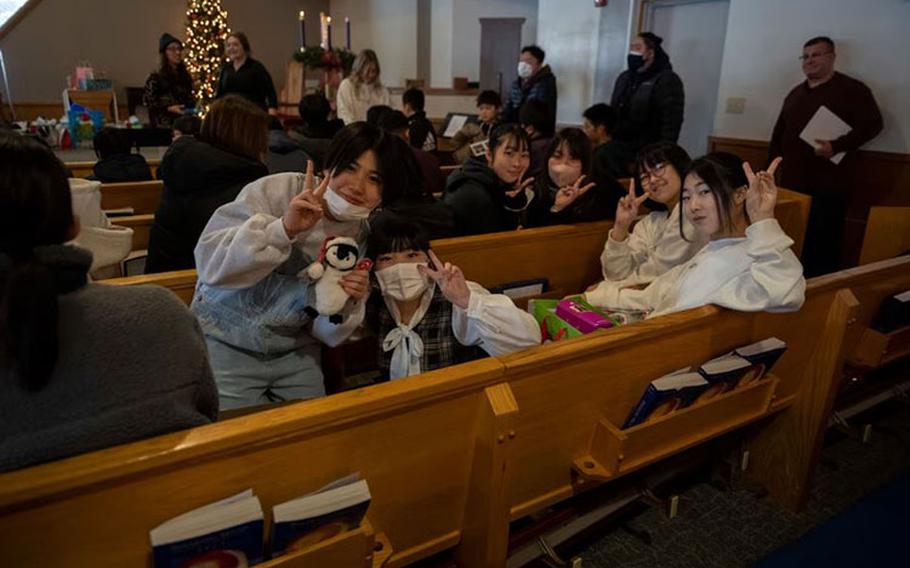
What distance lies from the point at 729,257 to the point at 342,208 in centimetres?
115

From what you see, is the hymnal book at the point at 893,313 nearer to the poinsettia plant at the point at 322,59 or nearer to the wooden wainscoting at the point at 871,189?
the wooden wainscoting at the point at 871,189

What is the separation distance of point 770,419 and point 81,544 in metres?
2.10

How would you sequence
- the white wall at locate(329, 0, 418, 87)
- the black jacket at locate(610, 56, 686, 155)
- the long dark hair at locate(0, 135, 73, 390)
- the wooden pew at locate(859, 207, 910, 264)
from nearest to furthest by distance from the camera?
1. the long dark hair at locate(0, 135, 73, 390)
2. the wooden pew at locate(859, 207, 910, 264)
3. the black jacket at locate(610, 56, 686, 155)
4. the white wall at locate(329, 0, 418, 87)

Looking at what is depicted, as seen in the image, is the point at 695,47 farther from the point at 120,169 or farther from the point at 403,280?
the point at 403,280

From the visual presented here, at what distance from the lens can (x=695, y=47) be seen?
226 inches

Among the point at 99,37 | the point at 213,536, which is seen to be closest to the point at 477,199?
the point at 213,536

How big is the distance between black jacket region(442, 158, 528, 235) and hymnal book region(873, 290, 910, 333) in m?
1.43

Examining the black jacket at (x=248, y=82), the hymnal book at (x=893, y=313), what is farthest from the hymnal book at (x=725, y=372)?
the black jacket at (x=248, y=82)

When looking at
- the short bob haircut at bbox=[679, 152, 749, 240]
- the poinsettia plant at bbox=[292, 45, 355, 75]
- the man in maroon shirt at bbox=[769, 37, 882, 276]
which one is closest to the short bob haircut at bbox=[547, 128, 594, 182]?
the short bob haircut at bbox=[679, 152, 749, 240]

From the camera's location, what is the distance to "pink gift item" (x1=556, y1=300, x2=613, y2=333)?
1.89 metres

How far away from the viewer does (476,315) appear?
62.3 inches

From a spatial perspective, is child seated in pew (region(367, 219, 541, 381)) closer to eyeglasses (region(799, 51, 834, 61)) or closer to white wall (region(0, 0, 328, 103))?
eyeglasses (region(799, 51, 834, 61))

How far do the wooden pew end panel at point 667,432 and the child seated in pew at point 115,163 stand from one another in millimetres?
3108

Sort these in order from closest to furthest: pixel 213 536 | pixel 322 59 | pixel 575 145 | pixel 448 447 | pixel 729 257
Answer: pixel 213 536
pixel 448 447
pixel 729 257
pixel 575 145
pixel 322 59
